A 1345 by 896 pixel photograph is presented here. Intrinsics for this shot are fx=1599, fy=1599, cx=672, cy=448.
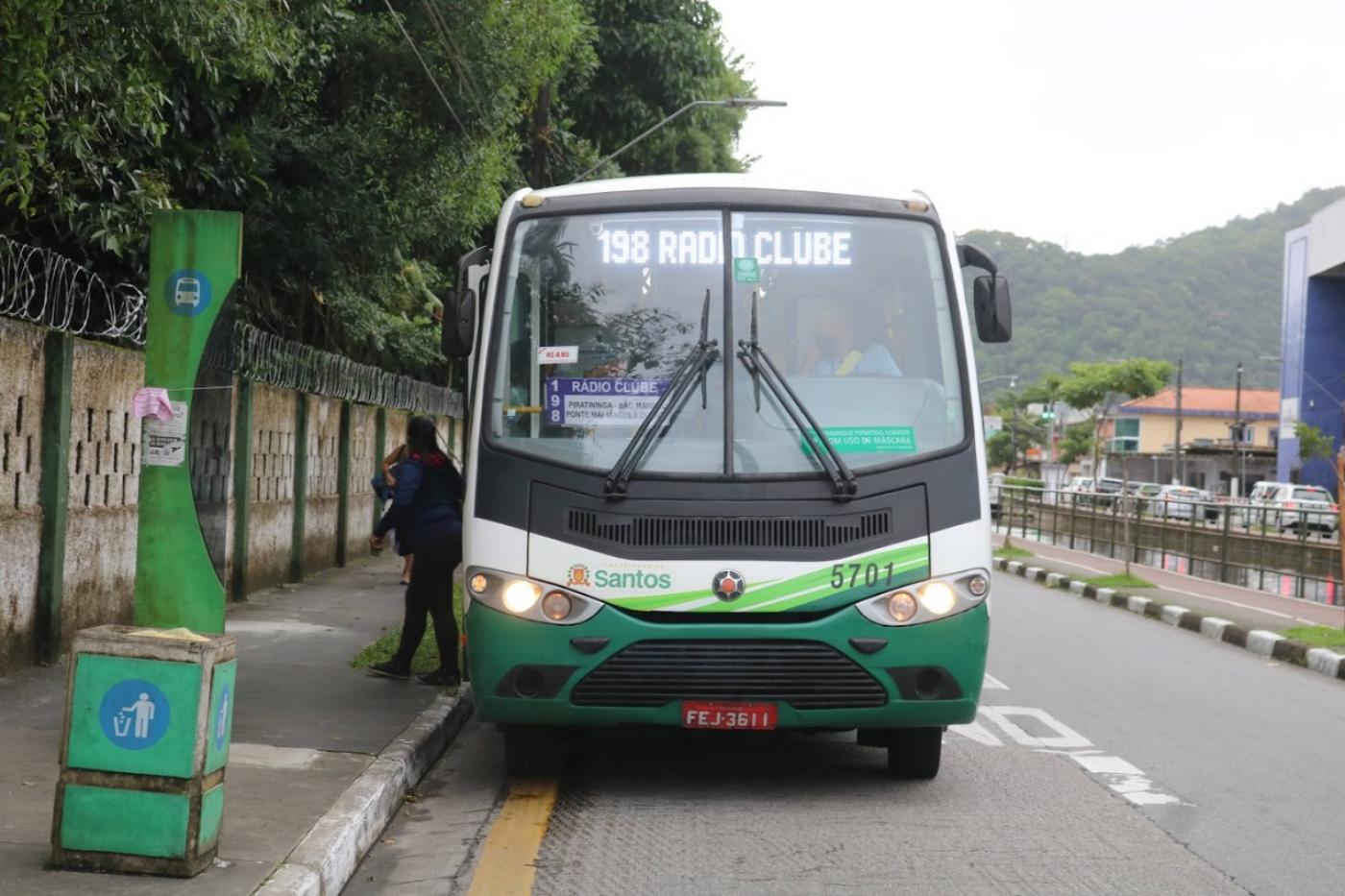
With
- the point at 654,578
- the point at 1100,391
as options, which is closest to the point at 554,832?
the point at 654,578

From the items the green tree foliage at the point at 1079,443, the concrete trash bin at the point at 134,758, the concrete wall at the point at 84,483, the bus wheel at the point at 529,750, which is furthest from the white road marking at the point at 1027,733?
the green tree foliage at the point at 1079,443

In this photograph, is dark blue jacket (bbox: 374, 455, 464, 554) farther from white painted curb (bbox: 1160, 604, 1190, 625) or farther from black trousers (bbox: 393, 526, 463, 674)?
white painted curb (bbox: 1160, 604, 1190, 625)

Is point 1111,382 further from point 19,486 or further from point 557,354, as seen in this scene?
point 557,354

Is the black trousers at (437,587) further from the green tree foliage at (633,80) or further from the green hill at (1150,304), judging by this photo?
the green hill at (1150,304)

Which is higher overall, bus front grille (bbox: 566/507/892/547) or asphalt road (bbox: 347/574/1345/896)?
bus front grille (bbox: 566/507/892/547)

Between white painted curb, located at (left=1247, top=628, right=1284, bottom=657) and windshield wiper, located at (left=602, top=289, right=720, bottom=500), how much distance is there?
1005cm

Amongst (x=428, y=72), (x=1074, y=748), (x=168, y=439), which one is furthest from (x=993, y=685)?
(x=428, y=72)

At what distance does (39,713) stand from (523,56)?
9755mm

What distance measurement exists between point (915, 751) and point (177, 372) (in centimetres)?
370

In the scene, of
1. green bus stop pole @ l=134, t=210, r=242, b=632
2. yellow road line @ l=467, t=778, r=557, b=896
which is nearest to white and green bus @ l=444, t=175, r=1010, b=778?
yellow road line @ l=467, t=778, r=557, b=896

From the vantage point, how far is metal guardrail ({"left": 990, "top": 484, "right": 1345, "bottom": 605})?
20453 mm

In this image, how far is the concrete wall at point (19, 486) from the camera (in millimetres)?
8523

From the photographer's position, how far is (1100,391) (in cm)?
6488

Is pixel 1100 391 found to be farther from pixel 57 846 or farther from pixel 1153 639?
pixel 57 846
